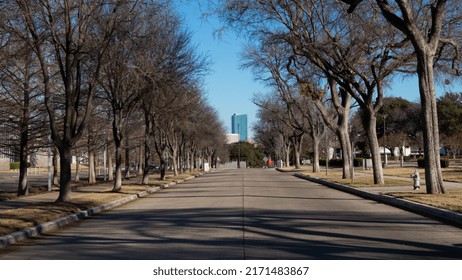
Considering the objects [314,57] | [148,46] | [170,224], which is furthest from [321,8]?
[170,224]

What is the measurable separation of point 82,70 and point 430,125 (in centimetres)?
1487

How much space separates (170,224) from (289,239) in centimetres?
386

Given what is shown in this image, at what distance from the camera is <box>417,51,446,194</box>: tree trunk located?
18.5m

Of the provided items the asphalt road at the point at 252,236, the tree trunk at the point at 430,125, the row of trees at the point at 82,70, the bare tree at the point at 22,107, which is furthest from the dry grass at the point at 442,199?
the bare tree at the point at 22,107

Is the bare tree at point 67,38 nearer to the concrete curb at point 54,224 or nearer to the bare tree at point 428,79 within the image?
the concrete curb at point 54,224

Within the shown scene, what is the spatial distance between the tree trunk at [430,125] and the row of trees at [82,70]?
30.8ft

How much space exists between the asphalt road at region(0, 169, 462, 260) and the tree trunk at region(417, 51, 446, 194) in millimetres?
2695

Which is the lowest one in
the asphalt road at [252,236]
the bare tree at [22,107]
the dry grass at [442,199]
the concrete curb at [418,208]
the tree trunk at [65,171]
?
the asphalt road at [252,236]

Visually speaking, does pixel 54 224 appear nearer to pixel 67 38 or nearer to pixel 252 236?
pixel 252 236

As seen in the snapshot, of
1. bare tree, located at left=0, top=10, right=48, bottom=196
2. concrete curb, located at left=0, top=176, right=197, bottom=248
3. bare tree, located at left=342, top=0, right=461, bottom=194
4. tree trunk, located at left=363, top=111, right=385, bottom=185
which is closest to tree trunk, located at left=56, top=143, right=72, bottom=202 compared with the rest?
concrete curb, located at left=0, top=176, right=197, bottom=248

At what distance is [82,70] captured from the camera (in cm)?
2417

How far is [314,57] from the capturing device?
27688mm

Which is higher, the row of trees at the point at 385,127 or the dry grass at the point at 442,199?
the row of trees at the point at 385,127

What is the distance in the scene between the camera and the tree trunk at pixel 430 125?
60.8 ft
